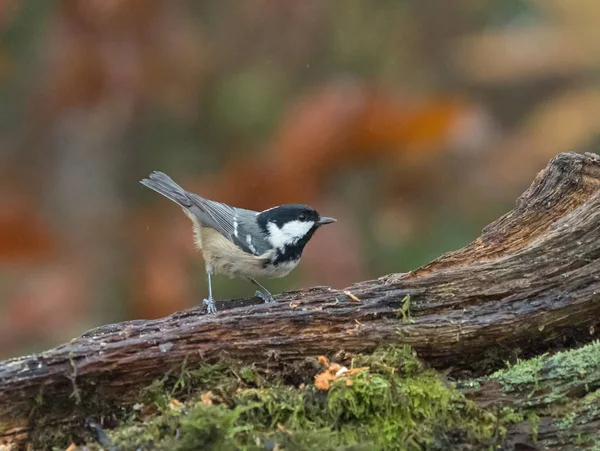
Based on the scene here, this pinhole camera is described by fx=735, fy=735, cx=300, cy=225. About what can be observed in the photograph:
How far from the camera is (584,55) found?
376 centimetres

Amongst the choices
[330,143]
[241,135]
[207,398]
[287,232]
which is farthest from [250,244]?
[207,398]

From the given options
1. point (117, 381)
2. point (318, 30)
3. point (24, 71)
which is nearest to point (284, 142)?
point (318, 30)

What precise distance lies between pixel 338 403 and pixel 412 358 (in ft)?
0.96

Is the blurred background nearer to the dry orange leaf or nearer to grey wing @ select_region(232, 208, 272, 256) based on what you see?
grey wing @ select_region(232, 208, 272, 256)

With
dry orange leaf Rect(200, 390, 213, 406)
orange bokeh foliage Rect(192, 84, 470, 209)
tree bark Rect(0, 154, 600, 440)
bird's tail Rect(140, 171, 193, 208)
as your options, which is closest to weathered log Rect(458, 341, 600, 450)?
tree bark Rect(0, 154, 600, 440)

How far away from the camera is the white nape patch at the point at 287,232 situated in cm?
332

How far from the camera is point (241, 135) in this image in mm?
4469

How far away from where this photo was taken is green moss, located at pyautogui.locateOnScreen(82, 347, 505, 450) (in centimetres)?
165

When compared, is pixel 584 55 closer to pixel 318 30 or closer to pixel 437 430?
pixel 318 30

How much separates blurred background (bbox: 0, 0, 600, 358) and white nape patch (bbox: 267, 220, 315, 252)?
30.2 inches

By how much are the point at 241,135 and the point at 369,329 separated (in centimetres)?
261

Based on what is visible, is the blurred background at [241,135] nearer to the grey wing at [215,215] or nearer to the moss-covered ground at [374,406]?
the grey wing at [215,215]

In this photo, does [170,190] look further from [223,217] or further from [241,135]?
[241,135]

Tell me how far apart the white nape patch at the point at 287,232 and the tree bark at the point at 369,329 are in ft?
3.08
